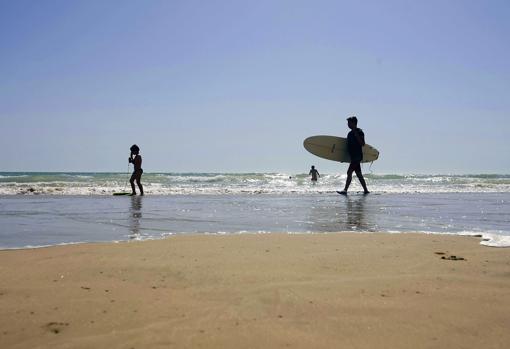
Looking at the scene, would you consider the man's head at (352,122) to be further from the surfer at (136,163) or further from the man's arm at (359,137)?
the surfer at (136,163)

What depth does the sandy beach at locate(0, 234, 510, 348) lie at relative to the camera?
6.20 ft

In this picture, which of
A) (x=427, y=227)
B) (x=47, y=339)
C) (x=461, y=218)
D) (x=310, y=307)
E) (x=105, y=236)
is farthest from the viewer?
(x=461, y=218)

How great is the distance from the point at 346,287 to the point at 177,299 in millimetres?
945

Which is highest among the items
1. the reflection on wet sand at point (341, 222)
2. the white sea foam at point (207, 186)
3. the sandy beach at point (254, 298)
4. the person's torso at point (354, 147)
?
the person's torso at point (354, 147)

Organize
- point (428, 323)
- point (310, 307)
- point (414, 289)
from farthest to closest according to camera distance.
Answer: point (414, 289), point (310, 307), point (428, 323)

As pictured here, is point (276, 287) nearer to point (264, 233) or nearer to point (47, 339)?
point (47, 339)

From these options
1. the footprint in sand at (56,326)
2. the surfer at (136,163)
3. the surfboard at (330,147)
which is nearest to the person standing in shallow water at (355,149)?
the surfboard at (330,147)

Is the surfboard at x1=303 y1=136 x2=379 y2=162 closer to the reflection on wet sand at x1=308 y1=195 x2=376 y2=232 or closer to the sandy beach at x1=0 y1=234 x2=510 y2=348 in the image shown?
the reflection on wet sand at x1=308 y1=195 x2=376 y2=232

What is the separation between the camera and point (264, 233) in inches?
200

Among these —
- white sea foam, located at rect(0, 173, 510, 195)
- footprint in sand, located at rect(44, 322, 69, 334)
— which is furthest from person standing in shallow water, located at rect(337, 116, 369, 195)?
footprint in sand, located at rect(44, 322, 69, 334)

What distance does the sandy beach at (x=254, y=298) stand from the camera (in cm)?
189

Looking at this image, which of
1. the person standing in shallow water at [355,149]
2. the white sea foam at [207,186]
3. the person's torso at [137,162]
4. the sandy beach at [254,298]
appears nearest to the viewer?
the sandy beach at [254,298]

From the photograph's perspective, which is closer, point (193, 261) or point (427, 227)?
point (193, 261)

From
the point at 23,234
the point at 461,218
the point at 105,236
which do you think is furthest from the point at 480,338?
the point at 461,218
